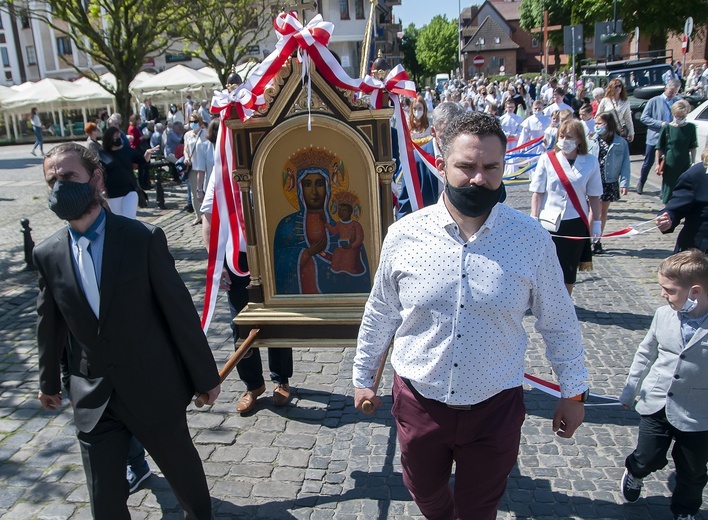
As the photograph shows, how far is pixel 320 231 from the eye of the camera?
13.5 ft

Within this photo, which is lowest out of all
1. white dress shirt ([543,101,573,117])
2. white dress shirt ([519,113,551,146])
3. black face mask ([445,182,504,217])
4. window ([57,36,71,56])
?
white dress shirt ([519,113,551,146])

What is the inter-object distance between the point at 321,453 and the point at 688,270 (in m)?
2.52

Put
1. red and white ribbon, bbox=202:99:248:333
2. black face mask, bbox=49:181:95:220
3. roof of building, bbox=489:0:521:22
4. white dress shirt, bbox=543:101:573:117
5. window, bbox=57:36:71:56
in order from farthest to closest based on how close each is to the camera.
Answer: roof of building, bbox=489:0:521:22
window, bbox=57:36:71:56
white dress shirt, bbox=543:101:573:117
red and white ribbon, bbox=202:99:248:333
black face mask, bbox=49:181:95:220

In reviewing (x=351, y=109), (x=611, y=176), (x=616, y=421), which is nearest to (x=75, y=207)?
(x=351, y=109)

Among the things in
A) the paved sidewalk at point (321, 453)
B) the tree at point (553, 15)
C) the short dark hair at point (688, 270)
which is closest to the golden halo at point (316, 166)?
the paved sidewalk at point (321, 453)

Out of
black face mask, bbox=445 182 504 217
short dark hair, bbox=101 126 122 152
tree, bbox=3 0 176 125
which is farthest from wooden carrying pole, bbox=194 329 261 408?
tree, bbox=3 0 176 125

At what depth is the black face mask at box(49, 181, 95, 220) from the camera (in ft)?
9.27

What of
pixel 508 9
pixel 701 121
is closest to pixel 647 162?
pixel 701 121

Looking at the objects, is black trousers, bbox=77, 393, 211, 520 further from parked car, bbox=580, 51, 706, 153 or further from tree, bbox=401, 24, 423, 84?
tree, bbox=401, 24, 423, 84

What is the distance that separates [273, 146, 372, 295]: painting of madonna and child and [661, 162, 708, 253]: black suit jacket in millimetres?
2661

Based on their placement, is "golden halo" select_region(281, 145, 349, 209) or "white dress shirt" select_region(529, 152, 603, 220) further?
"white dress shirt" select_region(529, 152, 603, 220)

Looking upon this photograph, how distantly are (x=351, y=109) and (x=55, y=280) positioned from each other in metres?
1.89

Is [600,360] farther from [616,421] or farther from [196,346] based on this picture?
[196,346]

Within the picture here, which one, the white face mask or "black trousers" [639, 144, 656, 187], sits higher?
the white face mask
